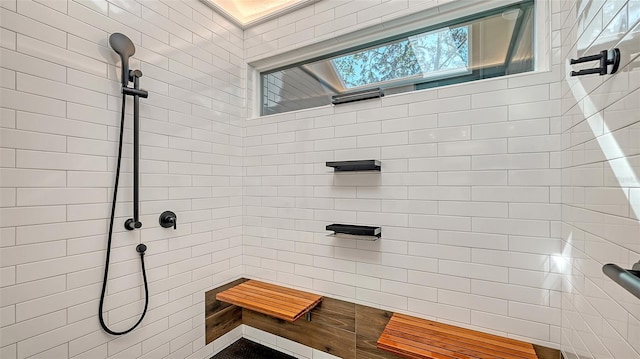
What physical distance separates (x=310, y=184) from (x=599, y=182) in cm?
148

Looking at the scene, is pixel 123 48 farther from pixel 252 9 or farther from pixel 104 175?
pixel 252 9

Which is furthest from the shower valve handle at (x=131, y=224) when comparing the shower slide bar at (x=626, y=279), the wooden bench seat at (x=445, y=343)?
the shower slide bar at (x=626, y=279)

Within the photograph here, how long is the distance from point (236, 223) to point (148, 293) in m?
0.78

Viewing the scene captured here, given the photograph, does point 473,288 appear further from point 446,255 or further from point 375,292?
point 375,292

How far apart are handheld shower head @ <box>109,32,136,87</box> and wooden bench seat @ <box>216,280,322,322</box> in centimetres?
153

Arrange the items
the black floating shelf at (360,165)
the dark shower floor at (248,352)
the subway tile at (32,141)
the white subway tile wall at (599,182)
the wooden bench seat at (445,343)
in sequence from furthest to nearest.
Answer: the dark shower floor at (248,352), the black floating shelf at (360,165), the wooden bench seat at (445,343), the subway tile at (32,141), the white subway tile wall at (599,182)

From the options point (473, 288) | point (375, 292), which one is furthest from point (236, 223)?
point (473, 288)

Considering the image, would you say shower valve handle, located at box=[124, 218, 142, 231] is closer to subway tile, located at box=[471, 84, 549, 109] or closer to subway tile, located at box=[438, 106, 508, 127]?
subway tile, located at box=[438, 106, 508, 127]

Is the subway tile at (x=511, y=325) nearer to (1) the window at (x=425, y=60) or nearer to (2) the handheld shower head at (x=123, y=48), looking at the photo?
(1) the window at (x=425, y=60)

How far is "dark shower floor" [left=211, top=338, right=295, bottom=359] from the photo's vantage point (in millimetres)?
2020

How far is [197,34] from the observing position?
1.96 m

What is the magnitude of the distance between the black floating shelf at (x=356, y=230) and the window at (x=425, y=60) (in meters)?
0.91

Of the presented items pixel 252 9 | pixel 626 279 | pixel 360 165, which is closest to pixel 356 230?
pixel 360 165

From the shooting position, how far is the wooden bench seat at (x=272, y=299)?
173 cm
